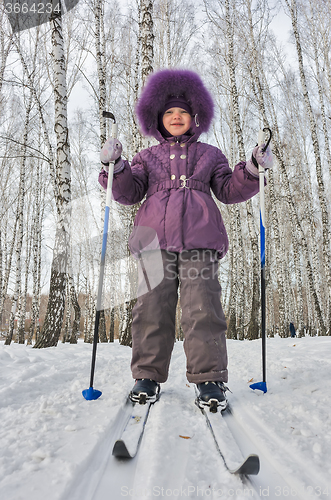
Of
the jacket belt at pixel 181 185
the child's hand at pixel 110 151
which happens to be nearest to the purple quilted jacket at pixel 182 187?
the jacket belt at pixel 181 185

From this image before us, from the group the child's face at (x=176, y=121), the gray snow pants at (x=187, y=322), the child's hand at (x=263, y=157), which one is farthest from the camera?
the child's face at (x=176, y=121)

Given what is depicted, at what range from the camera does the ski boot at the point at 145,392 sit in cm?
151

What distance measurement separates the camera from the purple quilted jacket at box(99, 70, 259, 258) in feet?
6.12

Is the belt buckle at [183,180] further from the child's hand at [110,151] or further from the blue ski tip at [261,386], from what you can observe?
the blue ski tip at [261,386]

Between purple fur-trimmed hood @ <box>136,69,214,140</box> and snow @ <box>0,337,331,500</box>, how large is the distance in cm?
190

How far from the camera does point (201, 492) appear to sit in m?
0.78

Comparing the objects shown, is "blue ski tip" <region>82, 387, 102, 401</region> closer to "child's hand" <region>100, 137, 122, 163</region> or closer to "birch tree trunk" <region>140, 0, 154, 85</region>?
"child's hand" <region>100, 137, 122, 163</region>

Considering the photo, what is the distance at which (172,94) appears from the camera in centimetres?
229

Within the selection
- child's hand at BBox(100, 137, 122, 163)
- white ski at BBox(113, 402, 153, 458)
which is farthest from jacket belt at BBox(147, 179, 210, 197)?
white ski at BBox(113, 402, 153, 458)

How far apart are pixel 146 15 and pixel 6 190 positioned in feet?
39.6

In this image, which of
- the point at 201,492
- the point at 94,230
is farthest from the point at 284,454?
the point at 94,230

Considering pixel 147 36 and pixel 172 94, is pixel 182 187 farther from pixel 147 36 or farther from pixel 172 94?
pixel 147 36

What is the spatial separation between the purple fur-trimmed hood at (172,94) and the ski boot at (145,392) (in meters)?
1.79

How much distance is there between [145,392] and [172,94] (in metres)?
2.19
